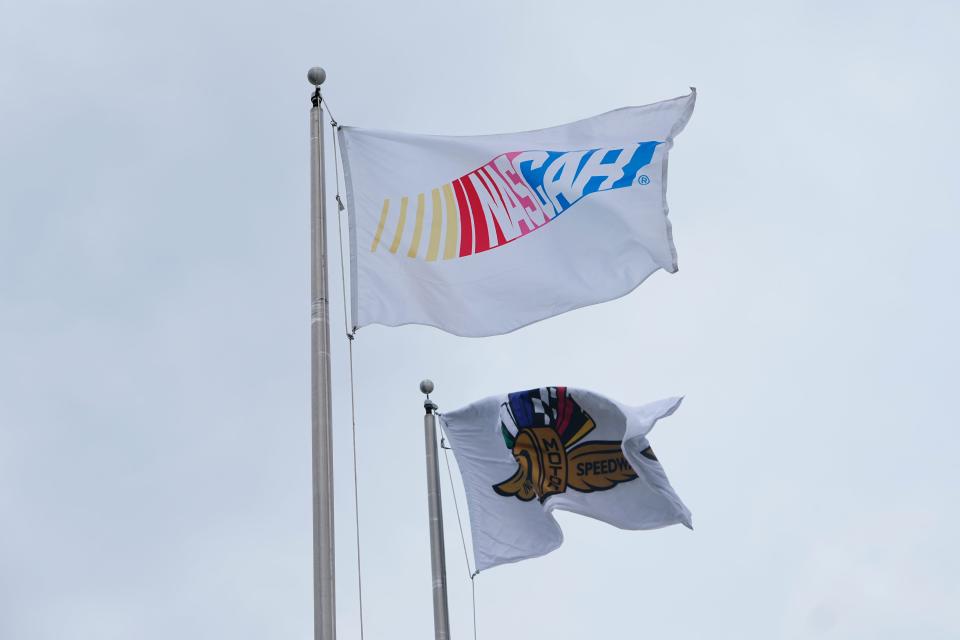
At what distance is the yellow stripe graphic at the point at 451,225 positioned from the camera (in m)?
14.1

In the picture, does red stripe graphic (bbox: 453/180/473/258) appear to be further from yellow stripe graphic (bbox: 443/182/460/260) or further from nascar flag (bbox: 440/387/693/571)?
nascar flag (bbox: 440/387/693/571)

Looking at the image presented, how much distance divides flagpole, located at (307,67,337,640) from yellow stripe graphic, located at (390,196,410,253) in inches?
43.8

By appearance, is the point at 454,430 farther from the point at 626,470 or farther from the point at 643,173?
the point at 643,173

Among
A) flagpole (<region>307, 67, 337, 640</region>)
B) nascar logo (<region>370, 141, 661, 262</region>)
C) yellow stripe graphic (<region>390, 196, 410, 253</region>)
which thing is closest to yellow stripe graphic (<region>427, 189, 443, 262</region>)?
nascar logo (<region>370, 141, 661, 262</region>)

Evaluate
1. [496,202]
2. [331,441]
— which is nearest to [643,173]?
[496,202]

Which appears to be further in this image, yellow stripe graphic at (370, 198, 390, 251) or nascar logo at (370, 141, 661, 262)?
nascar logo at (370, 141, 661, 262)

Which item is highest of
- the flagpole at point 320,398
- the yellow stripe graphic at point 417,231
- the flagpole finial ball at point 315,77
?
the flagpole finial ball at point 315,77

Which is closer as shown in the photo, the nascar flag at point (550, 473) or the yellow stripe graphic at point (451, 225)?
the yellow stripe graphic at point (451, 225)

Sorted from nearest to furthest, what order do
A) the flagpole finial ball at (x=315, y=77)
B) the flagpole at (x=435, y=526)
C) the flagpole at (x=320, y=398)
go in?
1. the flagpole at (x=320, y=398)
2. the flagpole finial ball at (x=315, y=77)
3. the flagpole at (x=435, y=526)

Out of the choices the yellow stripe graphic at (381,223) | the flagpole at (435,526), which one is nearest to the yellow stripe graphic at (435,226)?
the yellow stripe graphic at (381,223)

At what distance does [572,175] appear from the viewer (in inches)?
589

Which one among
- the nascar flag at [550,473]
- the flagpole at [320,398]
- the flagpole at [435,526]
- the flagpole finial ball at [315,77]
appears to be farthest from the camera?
the nascar flag at [550,473]

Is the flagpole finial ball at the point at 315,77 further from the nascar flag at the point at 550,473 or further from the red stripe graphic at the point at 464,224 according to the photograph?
the nascar flag at the point at 550,473

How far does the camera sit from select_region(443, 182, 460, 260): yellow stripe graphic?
14133mm
